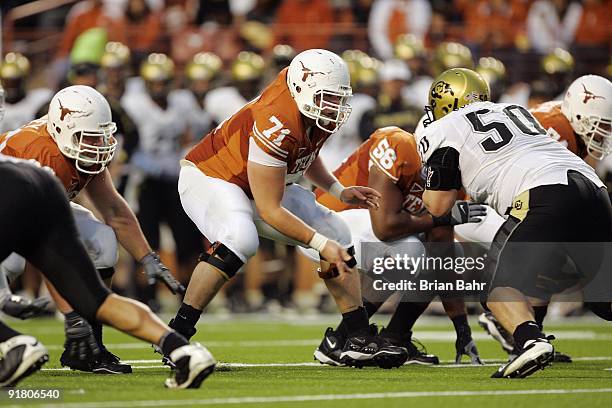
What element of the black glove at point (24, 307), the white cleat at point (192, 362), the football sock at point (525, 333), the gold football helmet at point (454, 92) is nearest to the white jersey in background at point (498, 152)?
the gold football helmet at point (454, 92)

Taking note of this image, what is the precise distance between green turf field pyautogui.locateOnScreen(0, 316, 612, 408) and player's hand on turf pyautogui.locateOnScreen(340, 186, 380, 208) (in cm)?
95

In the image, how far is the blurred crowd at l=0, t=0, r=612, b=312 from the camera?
1212 cm

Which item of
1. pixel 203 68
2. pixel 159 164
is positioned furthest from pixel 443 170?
pixel 203 68

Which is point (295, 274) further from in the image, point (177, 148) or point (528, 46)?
point (528, 46)

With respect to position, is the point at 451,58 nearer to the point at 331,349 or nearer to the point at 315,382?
the point at 331,349

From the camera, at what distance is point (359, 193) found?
722cm

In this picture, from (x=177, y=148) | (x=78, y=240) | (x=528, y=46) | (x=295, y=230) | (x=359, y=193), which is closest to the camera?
(x=78, y=240)

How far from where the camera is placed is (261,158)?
6648mm

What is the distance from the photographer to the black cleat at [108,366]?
22.0ft

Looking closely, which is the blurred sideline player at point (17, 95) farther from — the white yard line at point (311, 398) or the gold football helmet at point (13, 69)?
the white yard line at point (311, 398)

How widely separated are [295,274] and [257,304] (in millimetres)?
512

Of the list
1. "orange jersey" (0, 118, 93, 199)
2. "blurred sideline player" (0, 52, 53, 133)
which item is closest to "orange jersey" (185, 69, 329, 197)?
"orange jersey" (0, 118, 93, 199)

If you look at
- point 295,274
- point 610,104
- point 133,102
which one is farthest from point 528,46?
point 610,104

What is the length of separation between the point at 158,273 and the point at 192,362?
48.9 inches
